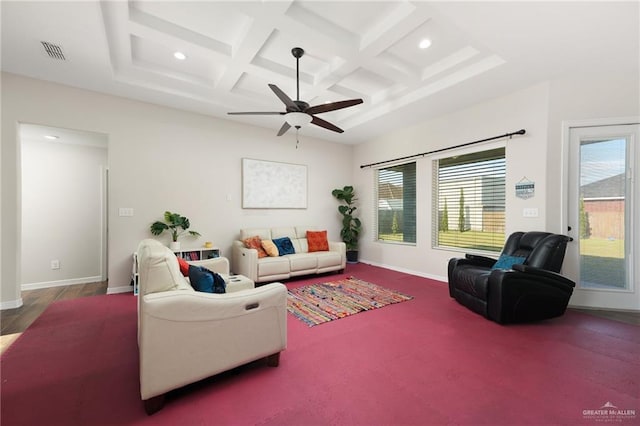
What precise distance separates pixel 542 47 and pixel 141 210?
18.3ft

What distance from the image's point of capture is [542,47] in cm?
276

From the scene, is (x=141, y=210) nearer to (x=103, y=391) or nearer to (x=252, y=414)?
(x=103, y=391)

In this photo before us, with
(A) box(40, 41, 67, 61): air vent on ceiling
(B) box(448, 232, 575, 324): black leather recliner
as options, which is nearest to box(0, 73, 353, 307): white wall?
(A) box(40, 41, 67, 61): air vent on ceiling

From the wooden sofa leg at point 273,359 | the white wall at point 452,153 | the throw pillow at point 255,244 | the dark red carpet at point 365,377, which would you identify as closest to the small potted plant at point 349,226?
the white wall at point 452,153

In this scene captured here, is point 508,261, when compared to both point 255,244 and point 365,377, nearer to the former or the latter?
point 365,377

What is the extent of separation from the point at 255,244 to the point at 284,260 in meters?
0.60

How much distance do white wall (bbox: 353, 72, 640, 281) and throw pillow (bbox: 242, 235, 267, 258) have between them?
114 inches

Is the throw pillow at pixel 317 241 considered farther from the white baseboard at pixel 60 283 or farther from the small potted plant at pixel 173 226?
the white baseboard at pixel 60 283

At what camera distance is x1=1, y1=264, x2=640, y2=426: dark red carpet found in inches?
61.9

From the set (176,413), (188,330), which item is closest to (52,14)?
(188,330)

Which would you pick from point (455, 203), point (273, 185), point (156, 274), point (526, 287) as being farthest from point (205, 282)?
point (455, 203)

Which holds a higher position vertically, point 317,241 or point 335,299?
point 317,241

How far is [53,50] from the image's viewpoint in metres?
2.86

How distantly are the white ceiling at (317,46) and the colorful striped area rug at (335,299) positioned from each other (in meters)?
2.97
